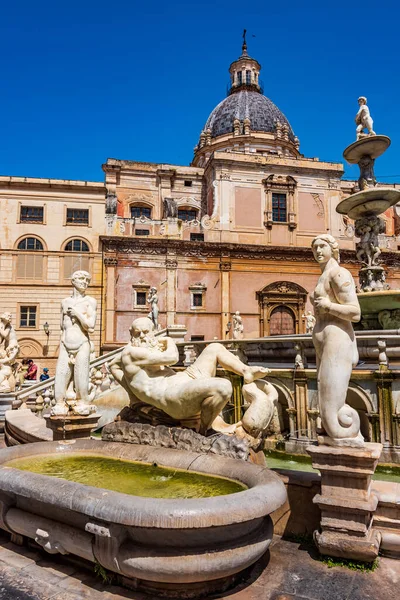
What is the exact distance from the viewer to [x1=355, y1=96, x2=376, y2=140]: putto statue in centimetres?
1249

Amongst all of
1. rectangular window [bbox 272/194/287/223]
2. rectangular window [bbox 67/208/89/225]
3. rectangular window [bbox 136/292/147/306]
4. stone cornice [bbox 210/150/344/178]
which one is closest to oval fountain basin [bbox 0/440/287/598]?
rectangular window [bbox 136/292/147/306]

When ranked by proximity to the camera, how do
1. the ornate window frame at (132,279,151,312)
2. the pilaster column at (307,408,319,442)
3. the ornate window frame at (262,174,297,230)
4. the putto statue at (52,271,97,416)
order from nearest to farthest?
the putto statue at (52,271,97,416) < the pilaster column at (307,408,319,442) < the ornate window frame at (132,279,151,312) < the ornate window frame at (262,174,297,230)

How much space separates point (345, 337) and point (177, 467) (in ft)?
6.55

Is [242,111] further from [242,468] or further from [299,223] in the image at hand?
[242,468]

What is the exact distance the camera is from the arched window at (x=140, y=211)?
32.3 metres

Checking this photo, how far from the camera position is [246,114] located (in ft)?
131

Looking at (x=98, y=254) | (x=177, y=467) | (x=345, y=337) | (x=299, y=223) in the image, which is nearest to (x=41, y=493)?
(x=177, y=467)

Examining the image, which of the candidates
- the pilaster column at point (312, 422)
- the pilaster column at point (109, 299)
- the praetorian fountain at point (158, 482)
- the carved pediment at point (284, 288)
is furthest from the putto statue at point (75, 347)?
the carved pediment at point (284, 288)

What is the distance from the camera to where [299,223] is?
103ft

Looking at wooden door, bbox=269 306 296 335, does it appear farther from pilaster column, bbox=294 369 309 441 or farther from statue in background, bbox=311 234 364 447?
statue in background, bbox=311 234 364 447

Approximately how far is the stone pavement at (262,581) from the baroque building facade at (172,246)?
77.0ft

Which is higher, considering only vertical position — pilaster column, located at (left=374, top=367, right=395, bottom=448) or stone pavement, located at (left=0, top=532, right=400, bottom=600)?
pilaster column, located at (left=374, top=367, right=395, bottom=448)

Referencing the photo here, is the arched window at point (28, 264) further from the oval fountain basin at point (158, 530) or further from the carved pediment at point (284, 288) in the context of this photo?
the oval fountain basin at point (158, 530)

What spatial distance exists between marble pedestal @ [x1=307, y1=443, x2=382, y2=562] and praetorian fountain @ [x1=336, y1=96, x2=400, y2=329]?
718cm
